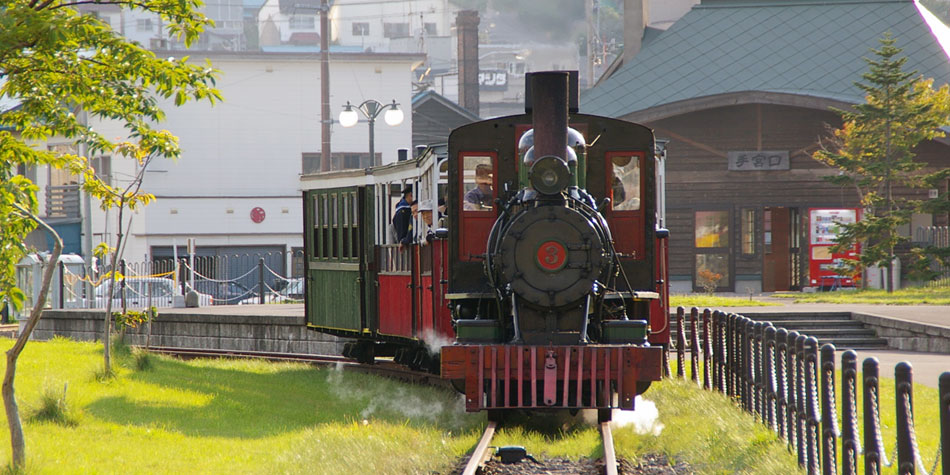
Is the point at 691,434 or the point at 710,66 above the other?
the point at 710,66

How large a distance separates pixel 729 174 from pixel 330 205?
18519 millimetres

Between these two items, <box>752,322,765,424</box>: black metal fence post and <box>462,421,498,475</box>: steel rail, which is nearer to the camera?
<box>462,421,498,475</box>: steel rail

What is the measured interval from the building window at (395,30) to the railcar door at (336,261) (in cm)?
7076

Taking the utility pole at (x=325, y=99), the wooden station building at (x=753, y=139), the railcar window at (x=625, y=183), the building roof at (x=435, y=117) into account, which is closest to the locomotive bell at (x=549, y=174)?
the railcar window at (x=625, y=183)

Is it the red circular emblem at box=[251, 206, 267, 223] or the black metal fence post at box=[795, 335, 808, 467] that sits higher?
the red circular emblem at box=[251, 206, 267, 223]

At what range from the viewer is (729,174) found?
33375 mm

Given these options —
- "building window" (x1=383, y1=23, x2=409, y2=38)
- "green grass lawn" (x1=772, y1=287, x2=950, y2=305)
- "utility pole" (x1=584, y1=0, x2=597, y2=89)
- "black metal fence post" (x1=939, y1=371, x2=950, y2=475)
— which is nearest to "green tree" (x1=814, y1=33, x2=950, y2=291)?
"green grass lawn" (x1=772, y1=287, x2=950, y2=305)

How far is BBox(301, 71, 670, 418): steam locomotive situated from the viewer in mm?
10047

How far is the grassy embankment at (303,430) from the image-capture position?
907 cm

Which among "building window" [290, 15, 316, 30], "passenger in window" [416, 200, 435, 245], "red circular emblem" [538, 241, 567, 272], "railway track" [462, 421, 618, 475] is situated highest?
"building window" [290, 15, 316, 30]

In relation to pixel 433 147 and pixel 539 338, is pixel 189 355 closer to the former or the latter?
pixel 433 147

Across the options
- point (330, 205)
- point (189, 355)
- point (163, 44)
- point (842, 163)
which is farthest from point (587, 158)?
point (163, 44)

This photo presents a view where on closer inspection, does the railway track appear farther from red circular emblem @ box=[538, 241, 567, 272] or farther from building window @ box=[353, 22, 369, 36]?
building window @ box=[353, 22, 369, 36]

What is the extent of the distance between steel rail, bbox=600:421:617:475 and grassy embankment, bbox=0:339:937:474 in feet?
0.36
